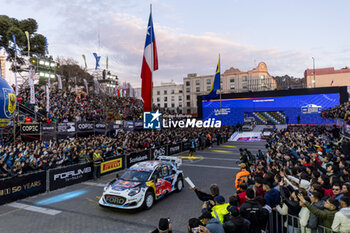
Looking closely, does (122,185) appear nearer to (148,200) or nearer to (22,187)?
(148,200)

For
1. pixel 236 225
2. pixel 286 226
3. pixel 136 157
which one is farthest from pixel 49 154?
pixel 286 226

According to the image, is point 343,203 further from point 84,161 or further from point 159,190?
point 84,161

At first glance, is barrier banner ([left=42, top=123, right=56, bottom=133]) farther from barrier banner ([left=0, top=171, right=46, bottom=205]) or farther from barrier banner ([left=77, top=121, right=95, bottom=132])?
barrier banner ([left=0, top=171, right=46, bottom=205])

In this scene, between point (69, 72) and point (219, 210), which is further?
point (69, 72)

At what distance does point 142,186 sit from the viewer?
365 inches

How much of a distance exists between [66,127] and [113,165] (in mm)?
8452

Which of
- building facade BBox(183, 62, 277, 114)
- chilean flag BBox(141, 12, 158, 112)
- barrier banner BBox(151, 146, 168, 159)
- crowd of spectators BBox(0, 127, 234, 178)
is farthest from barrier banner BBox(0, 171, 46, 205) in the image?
building facade BBox(183, 62, 277, 114)

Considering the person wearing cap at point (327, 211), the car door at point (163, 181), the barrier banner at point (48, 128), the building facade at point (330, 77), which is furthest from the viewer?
the building facade at point (330, 77)

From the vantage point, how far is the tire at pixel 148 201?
9.05m

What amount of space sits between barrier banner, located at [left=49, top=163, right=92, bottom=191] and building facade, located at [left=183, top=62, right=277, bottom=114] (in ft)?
219

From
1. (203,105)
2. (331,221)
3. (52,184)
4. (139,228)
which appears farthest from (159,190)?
(203,105)

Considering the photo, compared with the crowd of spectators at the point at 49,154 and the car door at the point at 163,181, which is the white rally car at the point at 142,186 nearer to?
the car door at the point at 163,181

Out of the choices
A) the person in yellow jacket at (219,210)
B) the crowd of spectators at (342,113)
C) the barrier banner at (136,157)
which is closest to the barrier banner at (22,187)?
the barrier banner at (136,157)

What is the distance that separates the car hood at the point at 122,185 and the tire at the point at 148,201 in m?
0.59
